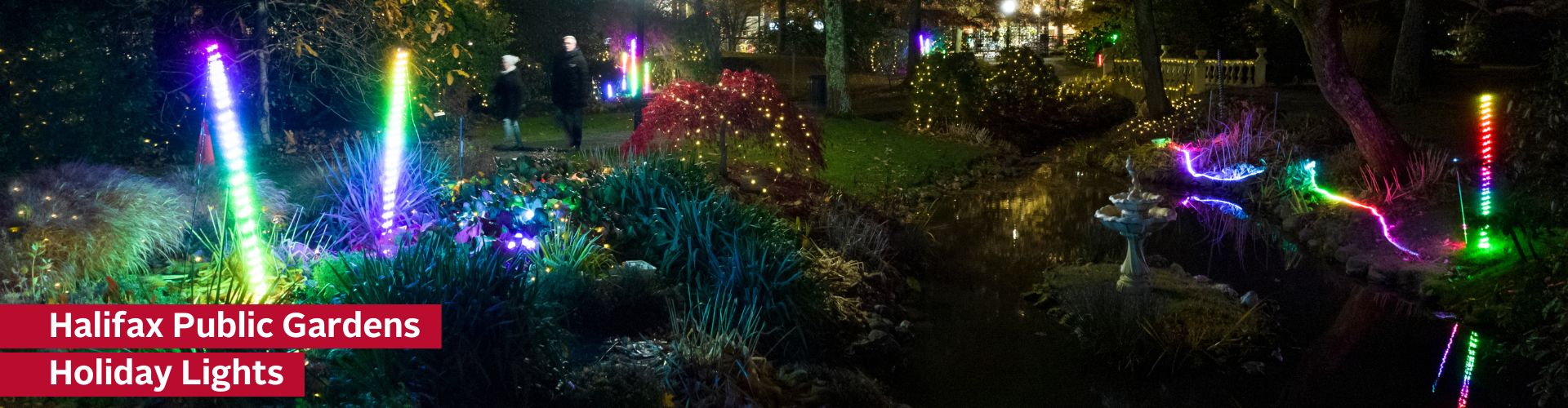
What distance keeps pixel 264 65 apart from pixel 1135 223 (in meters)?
10.5

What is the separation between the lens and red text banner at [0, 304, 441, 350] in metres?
4.89

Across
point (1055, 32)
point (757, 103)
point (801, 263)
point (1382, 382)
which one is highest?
point (1055, 32)

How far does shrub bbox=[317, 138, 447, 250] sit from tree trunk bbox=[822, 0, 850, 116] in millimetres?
13255

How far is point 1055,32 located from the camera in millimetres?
60469

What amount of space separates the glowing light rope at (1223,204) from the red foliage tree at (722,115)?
582 cm

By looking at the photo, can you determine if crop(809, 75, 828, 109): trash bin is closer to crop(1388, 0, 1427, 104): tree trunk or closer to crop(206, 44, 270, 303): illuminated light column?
crop(1388, 0, 1427, 104): tree trunk

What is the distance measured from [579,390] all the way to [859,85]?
26137 mm

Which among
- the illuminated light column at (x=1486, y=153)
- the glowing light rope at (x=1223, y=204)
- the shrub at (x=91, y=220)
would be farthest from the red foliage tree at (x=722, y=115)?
the illuminated light column at (x=1486, y=153)

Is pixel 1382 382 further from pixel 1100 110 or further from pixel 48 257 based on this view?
pixel 1100 110

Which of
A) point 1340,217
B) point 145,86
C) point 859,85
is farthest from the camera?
point 859,85

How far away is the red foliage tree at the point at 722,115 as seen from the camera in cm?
1138

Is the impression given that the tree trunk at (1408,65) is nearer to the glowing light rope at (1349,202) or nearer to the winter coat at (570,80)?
the glowing light rope at (1349,202)

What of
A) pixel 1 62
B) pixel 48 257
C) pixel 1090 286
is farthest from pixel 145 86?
pixel 1090 286

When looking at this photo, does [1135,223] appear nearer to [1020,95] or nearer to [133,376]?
[133,376]
